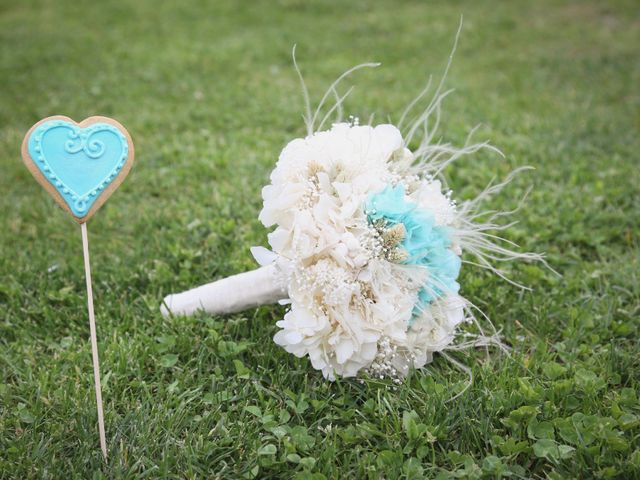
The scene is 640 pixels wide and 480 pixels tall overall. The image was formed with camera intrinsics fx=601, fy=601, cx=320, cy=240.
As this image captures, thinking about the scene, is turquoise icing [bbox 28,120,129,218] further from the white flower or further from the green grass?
the green grass

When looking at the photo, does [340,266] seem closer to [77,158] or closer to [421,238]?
[421,238]

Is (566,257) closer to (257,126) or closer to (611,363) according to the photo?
(611,363)

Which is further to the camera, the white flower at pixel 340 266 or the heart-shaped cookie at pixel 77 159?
the white flower at pixel 340 266

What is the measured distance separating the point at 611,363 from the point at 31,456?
1.87 meters

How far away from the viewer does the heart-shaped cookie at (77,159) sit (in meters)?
1.72

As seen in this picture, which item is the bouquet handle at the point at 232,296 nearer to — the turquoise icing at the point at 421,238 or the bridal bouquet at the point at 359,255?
the bridal bouquet at the point at 359,255

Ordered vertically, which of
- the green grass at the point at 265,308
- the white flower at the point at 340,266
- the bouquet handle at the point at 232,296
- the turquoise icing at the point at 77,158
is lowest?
the green grass at the point at 265,308

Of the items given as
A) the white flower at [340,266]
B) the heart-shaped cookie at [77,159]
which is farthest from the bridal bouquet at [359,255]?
the heart-shaped cookie at [77,159]

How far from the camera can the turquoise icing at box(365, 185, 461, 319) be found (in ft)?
6.16

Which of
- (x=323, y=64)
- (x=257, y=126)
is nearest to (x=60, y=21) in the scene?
(x=323, y=64)

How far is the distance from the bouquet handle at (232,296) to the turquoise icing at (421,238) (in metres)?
0.45

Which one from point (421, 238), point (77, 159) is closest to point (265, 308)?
point (421, 238)

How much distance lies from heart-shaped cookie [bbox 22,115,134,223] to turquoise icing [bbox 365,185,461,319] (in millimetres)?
778

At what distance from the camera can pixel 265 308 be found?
7.62ft
